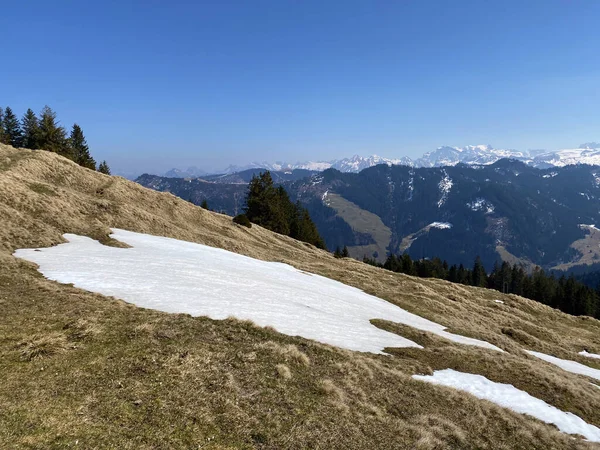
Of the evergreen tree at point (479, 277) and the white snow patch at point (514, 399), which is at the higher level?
the white snow patch at point (514, 399)

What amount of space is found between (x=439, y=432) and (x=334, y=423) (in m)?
4.49

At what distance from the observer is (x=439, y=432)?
41.9 ft

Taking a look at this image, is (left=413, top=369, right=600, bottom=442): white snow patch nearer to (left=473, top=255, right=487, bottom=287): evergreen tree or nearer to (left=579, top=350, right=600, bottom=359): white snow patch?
(left=579, top=350, right=600, bottom=359): white snow patch

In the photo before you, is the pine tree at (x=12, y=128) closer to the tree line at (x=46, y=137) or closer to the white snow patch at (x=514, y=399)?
the tree line at (x=46, y=137)

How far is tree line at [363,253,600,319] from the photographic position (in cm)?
11375

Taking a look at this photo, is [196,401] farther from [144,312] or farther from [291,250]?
[291,250]

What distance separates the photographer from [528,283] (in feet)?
467

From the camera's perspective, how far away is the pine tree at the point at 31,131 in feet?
275

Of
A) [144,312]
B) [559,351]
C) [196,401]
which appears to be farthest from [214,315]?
[559,351]

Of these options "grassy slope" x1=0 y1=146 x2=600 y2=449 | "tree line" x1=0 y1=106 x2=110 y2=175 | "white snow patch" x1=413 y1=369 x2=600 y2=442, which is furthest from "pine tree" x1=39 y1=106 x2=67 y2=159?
"white snow patch" x1=413 y1=369 x2=600 y2=442

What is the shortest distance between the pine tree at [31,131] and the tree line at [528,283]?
403 ft

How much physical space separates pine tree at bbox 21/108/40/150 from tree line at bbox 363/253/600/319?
122691 mm

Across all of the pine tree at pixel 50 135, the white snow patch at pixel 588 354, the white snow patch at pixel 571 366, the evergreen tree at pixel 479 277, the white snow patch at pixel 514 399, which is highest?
the pine tree at pixel 50 135

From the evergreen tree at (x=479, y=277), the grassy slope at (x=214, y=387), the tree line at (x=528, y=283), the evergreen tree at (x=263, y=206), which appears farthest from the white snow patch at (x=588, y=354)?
the evergreen tree at (x=479, y=277)
